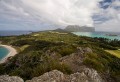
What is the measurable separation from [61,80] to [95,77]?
266 centimetres

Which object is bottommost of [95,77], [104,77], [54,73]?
[104,77]

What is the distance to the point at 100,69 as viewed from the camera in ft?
47.2

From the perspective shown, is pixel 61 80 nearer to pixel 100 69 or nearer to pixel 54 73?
pixel 54 73

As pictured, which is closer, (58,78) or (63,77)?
(58,78)

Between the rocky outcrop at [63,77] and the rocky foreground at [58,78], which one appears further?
the rocky outcrop at [63,77]

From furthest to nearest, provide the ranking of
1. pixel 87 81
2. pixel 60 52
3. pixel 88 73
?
pixel 60 52 < pixel 88 73 < pixel 87 81

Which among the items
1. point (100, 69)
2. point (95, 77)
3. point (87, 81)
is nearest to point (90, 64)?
point (100, 69)

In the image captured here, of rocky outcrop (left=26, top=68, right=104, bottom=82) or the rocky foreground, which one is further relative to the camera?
rocky outcrop (left=26, top=68, right=104, bottom=82)

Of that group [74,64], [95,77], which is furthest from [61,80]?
[74,64]

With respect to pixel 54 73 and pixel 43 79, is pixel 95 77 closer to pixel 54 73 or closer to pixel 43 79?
pixel 54 73

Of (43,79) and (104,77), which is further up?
(43,79)

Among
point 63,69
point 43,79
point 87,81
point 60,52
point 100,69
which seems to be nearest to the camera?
point 43,79

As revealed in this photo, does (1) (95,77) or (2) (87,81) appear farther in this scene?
(1) (95,77)

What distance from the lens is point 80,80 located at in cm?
998
